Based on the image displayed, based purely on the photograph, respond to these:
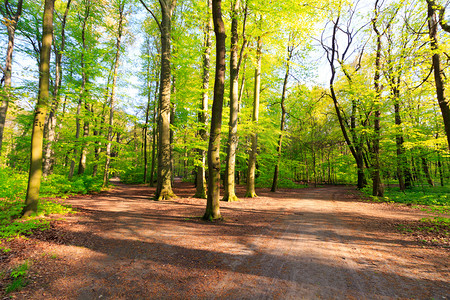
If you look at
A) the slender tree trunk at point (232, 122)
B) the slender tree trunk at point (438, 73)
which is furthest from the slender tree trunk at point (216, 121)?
the slender tree trunk at point (438, 73)

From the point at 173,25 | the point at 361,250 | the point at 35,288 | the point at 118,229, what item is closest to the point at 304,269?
the point at 361,250

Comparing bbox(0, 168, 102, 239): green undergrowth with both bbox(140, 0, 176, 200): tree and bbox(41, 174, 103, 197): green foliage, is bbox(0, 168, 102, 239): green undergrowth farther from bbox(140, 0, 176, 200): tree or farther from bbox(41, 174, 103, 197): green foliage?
bbox(140, 0, 176, 200): tree

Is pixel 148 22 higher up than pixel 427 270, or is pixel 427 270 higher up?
pixel 148 22

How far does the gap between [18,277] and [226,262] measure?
3.27 m

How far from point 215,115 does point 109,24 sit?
16.3m

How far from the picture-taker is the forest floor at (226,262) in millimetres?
2730

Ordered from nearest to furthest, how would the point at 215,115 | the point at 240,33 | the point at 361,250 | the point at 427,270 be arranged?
1. the point at 427,270
2. the point at 361,250
3. the point at 215,115
4. the point at 240,33

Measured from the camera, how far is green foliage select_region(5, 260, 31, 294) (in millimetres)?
2637

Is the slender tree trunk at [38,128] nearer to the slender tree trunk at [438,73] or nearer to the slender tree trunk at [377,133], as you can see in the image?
the slender tree trunk at [438,73]

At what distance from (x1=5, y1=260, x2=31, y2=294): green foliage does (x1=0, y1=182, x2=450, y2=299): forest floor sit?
0.08 metres

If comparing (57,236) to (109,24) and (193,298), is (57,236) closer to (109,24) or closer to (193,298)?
(193,298)

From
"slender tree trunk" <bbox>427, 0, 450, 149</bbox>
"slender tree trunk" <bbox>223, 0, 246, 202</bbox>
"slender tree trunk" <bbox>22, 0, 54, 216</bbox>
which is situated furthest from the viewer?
"slender tree trunk" <bbox>223, 0, 246, 202</bbox>

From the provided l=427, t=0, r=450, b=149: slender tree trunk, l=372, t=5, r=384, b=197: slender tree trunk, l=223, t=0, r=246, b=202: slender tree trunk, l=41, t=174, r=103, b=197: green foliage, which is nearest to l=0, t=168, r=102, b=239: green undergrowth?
l=41, t=174, r=103, b=197: green foliage

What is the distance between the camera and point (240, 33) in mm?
11648
